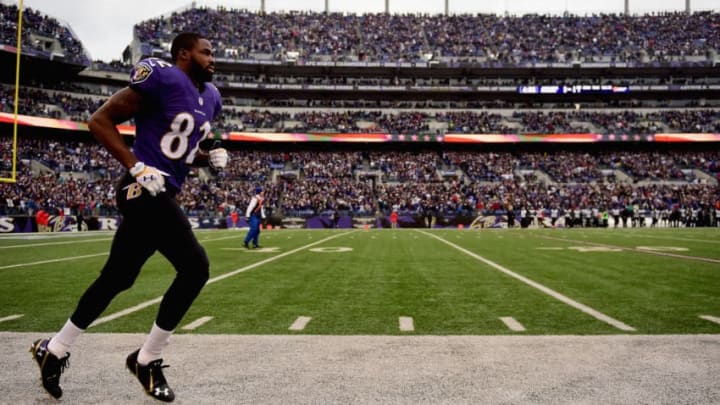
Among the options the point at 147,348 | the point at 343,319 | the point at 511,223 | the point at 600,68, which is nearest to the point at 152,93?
the point at 147,348

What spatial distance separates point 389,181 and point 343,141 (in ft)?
21.6

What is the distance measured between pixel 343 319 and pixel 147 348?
2332 mm

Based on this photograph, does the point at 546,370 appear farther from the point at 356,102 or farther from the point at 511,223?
the point at 356,102

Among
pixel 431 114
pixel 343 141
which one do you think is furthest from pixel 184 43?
pixel 431 114

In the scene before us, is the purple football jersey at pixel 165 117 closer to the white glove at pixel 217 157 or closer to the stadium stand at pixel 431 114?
the white glove at pixel 217 157

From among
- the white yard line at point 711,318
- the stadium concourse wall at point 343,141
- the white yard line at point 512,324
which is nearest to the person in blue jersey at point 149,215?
the white yard line at point 512,324

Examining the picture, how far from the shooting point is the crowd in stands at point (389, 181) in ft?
123

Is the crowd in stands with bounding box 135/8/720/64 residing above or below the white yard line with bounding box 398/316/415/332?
above

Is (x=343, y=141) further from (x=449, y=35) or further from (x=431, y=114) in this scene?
(x=449, y=35)

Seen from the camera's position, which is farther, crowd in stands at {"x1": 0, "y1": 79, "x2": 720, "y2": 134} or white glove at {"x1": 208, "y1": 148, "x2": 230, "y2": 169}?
crowd in stands at {"x1": 0, "y1": 79, "x2": 720, "y2": 134}

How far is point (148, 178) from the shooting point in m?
3.03

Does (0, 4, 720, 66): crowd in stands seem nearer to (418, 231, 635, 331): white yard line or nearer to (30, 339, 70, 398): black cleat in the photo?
(418, 231, 635, 331): white yard line

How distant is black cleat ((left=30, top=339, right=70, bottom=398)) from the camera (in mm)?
2980

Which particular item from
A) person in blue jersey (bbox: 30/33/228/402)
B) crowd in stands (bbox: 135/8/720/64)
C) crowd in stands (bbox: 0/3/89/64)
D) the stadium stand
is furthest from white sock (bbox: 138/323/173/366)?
crowd in stands (bbox: 135/8/720/64)
